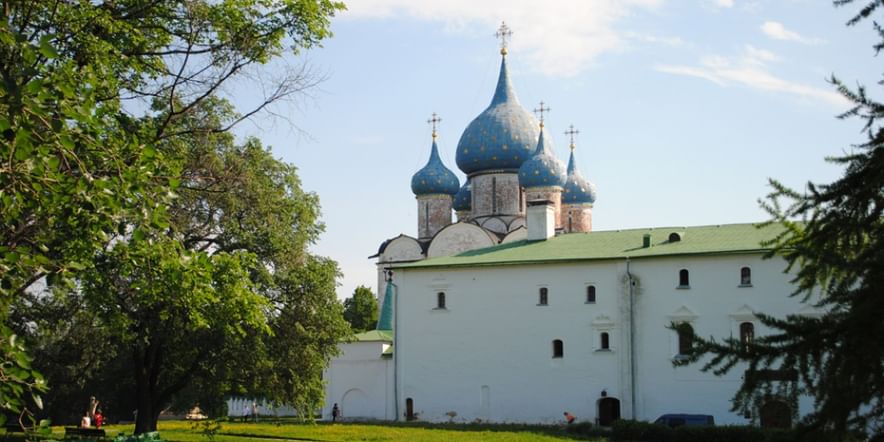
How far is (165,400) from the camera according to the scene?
2448 centimetres

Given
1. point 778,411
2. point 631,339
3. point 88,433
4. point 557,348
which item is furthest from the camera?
point 557,348

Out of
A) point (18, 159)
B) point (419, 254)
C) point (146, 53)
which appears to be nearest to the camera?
point (18, 159)

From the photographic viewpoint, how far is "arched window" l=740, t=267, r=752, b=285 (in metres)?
31.5

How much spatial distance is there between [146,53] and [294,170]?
11656mm

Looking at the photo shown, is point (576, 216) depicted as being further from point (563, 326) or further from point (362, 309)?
point (563, 326)

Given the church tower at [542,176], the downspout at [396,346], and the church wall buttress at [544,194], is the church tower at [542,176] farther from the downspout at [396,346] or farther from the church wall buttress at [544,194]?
the downspout at [396,346]

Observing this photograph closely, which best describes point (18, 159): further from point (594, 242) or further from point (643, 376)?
point (594, 242)

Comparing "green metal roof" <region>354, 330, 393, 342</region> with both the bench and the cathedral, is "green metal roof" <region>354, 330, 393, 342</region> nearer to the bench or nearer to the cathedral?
the cathedral

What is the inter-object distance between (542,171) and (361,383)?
15.8 m

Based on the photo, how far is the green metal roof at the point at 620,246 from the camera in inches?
1271

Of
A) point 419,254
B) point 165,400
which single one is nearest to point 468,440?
point 165,400

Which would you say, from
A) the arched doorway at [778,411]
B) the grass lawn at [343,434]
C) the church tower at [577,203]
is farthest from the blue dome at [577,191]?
the arched doorway at [778,411]

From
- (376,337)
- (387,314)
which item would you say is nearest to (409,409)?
(376,337)

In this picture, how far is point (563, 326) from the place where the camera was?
110 feet
